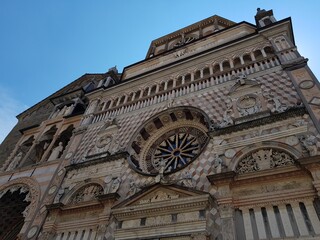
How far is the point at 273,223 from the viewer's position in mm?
5496

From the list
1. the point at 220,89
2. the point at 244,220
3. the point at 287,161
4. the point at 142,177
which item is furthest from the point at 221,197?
the point at 220,89

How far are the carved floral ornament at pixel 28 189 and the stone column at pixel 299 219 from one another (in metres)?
8.93

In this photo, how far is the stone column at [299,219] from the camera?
5118mm

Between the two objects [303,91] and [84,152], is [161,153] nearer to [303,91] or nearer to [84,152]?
[84,152]

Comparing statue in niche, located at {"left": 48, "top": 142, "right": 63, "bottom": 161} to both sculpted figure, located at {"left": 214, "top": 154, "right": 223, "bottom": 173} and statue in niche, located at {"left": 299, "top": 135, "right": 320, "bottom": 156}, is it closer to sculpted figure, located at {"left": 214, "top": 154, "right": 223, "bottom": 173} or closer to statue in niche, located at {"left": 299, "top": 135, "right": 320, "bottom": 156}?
sculpted figure, located at {"left": 214, "top": 154, "right": 223, "bottom": 173}

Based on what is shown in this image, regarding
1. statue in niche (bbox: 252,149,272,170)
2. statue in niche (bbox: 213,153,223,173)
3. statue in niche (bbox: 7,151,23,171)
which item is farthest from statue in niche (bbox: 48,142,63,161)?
statue in niche (bbox: 252,149,272,170)

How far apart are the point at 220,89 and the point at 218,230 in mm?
5680

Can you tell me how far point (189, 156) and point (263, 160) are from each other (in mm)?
2957

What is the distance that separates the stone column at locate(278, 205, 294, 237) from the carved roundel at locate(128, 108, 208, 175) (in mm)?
3942

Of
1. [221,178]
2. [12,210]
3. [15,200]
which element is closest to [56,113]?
[15,200]

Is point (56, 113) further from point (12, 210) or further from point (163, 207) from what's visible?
point (163, 207)

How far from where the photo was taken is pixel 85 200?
29.1 ft

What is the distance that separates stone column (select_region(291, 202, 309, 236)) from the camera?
16.8ft

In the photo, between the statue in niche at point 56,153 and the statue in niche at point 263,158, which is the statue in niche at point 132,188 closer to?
the statue in niche at point 263,158
